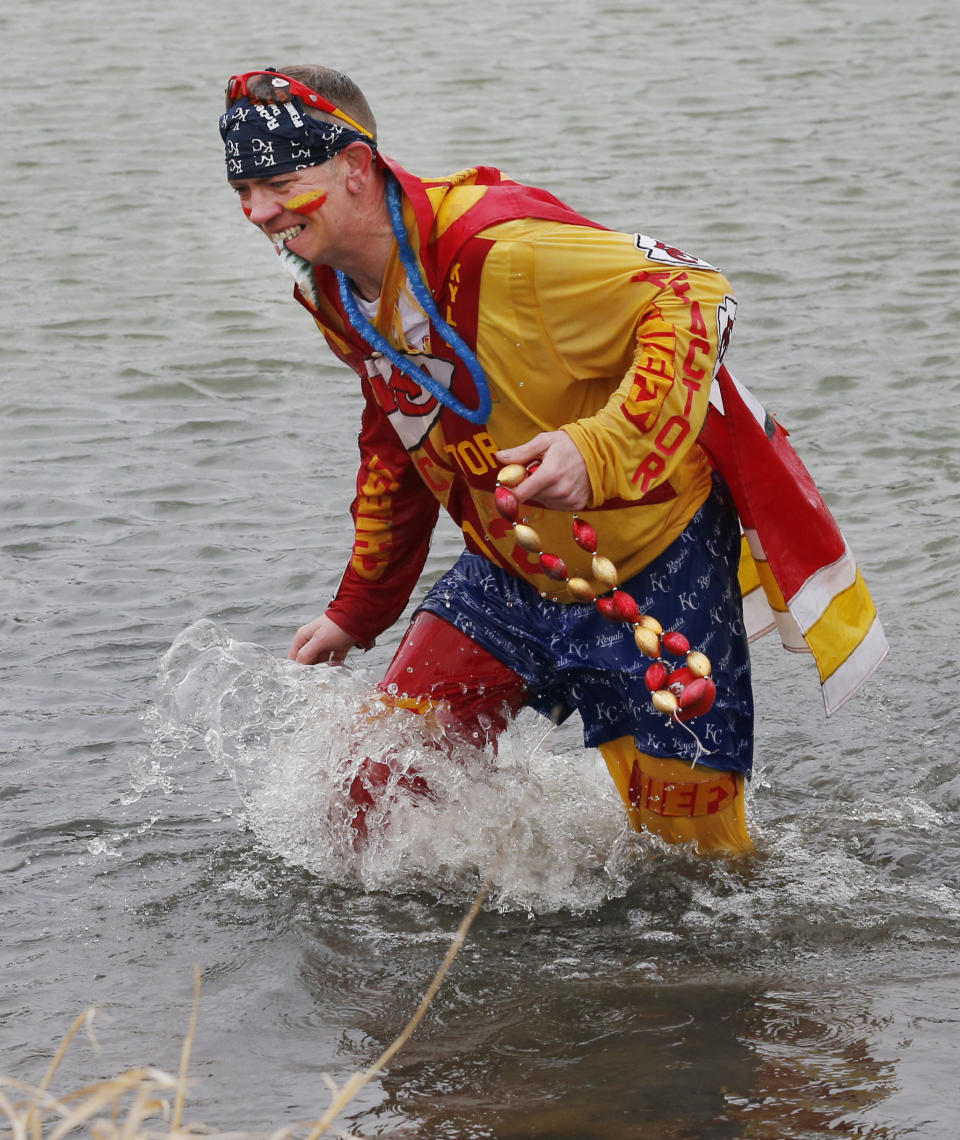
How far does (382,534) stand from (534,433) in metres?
0.82

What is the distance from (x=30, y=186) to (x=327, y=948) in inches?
352

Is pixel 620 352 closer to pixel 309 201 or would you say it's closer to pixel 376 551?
pixel 309 201

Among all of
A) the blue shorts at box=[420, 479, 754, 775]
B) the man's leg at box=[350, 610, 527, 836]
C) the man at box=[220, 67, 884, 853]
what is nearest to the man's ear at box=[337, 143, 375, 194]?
the man at box=[220, 67, 884, 853]

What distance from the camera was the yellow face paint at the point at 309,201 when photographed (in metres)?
3.82

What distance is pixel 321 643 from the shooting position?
4.67m

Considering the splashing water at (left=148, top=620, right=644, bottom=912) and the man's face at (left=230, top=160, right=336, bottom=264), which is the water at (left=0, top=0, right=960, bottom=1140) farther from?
the man's face at (left=230, top=160, right=336, bottom=264)

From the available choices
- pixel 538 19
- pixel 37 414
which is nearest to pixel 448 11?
pixel 538 19

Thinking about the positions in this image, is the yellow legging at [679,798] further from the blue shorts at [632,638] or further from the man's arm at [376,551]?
the man's arm at [376,551]

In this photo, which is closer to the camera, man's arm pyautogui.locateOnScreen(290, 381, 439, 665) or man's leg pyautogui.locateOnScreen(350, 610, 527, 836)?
man's leg pyautogui.locateOnScreen(350, 610, 527, 836)

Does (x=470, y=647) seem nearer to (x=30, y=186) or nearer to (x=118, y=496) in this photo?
(x=118, y=496)

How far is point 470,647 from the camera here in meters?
4.36

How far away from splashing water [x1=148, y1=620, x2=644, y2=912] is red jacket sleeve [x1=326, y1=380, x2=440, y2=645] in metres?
0.22

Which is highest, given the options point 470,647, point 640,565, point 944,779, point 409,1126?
point 640,565

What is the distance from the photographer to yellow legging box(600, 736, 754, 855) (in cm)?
427
